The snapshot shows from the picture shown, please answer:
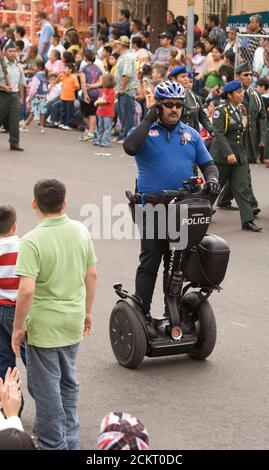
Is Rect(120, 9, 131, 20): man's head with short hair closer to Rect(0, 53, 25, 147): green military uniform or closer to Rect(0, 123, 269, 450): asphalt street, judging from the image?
Rect(0, 53, 25, 147): green military uniform

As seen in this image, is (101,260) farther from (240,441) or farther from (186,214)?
(240,441)

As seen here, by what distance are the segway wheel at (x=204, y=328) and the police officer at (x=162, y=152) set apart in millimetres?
393

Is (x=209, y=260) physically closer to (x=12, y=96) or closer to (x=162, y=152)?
(x=162, y=152)

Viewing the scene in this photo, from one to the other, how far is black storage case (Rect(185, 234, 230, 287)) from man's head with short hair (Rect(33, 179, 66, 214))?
185 cm

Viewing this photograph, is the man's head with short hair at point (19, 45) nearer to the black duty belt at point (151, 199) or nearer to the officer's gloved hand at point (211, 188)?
the black duty belt at point (151, 199)

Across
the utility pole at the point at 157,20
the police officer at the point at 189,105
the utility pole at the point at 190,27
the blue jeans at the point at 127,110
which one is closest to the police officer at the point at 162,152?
the police officer at the point at 189,105

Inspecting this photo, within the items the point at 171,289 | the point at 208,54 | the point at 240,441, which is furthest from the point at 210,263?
the point at 208,54

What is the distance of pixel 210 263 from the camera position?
7.18 m

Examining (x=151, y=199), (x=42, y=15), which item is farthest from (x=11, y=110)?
(x=151, y=199)

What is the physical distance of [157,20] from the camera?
23.5 m

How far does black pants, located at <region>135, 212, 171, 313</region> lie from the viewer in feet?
23.9

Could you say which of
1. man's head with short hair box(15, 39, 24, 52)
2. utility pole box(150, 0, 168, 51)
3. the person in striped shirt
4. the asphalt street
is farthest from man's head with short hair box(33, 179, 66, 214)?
man's head with short hair box(15, 39, 24, 52)

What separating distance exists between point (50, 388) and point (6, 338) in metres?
0.77

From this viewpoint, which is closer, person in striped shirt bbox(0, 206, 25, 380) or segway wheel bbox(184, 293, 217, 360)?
person in striped shirt bbox(0, 206, 25, 380)
